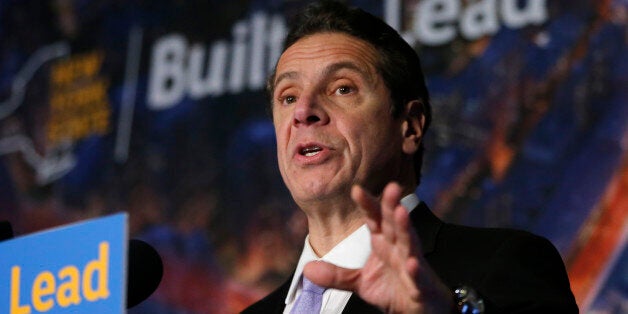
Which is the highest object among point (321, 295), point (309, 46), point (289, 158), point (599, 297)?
point (309, 46)

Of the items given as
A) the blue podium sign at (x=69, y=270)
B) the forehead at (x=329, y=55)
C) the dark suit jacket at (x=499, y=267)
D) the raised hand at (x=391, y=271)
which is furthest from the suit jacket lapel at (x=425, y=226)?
the blue podium sign at (x=69, y=270)

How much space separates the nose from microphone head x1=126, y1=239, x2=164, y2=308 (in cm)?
42

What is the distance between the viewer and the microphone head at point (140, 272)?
161 centimetres

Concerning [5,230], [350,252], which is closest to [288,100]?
[350,252]

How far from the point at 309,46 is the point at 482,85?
3.05 ft

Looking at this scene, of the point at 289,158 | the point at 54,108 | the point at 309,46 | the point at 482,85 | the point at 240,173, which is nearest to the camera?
the point at 289,158

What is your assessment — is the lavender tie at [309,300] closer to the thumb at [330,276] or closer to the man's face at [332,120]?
the man's face at [332,120]

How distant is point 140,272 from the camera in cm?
162

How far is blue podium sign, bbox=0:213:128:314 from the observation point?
4.01ft

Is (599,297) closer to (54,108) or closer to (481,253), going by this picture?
(481,253)

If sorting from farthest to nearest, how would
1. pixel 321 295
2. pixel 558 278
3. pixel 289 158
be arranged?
pixel 289 158 → pixel 321 295 → pixel 558 278

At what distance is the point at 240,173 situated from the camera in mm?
3336

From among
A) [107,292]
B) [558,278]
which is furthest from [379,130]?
[107,292]

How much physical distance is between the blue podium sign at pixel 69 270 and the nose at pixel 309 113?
0.67 m
